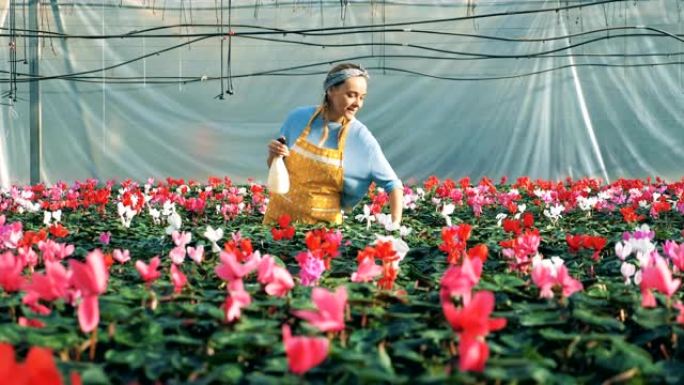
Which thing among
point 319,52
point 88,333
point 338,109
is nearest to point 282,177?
point 338,109

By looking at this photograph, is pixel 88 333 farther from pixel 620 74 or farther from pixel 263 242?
pixel 620 74

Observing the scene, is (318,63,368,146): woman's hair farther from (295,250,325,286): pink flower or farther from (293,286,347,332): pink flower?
(293,286,347,332): pink flower

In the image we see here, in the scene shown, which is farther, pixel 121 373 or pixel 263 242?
pixel 263 242

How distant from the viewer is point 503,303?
2.12 m

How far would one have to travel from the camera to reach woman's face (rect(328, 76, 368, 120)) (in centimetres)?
420

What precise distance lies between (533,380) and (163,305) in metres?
0.98

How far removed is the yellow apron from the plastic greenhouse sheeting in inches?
433

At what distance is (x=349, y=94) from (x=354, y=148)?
38 centimetres

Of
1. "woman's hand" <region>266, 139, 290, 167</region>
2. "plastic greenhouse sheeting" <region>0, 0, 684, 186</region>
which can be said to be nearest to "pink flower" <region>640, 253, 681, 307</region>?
"woman's hand" <region>266, 139, 290, 167</region>

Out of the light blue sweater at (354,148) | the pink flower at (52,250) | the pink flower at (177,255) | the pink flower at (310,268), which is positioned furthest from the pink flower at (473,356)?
the light blue sweater at (354,148)

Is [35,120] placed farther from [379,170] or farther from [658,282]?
[658,282]

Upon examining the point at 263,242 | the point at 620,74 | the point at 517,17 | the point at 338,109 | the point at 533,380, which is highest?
the point at 517,17

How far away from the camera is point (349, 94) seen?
13.8 ft

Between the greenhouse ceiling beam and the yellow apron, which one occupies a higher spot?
the greenhouse ceiling beam
